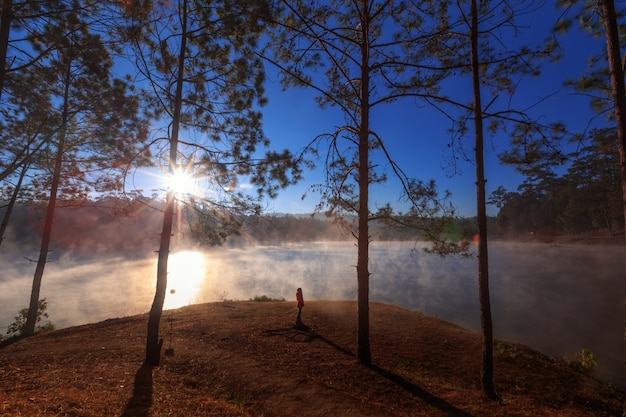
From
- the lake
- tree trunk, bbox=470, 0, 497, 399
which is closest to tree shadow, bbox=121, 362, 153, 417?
tree trunk, bbox=470, 0, 497, 399

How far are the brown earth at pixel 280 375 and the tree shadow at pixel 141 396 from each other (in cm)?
2

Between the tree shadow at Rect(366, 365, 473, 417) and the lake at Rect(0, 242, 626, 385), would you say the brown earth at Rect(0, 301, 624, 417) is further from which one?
the lake at Rect(0, 242, 626, 385)

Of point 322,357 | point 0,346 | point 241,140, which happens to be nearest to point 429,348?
point 322,357

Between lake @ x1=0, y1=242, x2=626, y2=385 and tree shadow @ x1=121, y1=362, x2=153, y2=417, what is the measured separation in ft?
22.2

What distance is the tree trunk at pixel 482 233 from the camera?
6.36 meters

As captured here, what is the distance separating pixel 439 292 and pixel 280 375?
22623 millimetres

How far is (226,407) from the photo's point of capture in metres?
5.17

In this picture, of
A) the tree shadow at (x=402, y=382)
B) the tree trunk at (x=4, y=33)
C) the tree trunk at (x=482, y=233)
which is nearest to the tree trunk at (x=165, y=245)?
the tree trunk at (x=4, y=33)

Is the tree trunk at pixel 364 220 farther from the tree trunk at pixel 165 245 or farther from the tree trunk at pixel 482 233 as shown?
the tree trunk at pixel 165 245

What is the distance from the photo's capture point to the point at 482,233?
6.44 m

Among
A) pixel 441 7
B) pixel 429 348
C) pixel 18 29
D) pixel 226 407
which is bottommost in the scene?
pixel 429 348

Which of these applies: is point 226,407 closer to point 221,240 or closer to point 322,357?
point 322,357

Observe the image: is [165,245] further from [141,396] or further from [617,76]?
[617,76]

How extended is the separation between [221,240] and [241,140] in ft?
9.82
